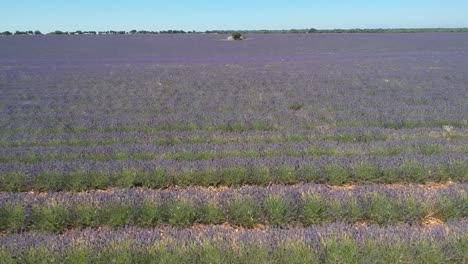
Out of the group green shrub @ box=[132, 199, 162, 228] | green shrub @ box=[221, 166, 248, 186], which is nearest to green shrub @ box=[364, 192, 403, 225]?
green shrub @ box=[221, 166, 248, 186]

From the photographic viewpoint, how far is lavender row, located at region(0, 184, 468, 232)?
595cm

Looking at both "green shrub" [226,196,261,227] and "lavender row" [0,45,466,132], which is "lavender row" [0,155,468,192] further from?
"lavender row" [0,45,466,132]

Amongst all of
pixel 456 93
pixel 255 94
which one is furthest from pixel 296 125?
pixel 456 93

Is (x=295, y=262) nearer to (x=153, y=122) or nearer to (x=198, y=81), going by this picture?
(x=153, y=122)

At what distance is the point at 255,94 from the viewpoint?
63.1 feet

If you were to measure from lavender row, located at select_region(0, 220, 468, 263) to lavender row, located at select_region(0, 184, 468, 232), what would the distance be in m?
0.76

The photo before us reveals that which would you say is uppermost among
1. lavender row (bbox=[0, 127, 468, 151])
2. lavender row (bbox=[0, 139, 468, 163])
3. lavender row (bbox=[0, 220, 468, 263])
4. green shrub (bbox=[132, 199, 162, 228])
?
lavender row (bbox=[0, 220, 468, 263])

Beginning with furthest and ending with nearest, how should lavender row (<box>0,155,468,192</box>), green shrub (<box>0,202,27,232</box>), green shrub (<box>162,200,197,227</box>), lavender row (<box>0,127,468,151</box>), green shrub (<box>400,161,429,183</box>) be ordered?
1. lavender row (<box>0,127,468,151</box>)
2. green shrub (<box>400,161,429,183</box>)
3. lavender row (<box>0,155,468,192</box>)
4. green shrub (<box>162,200,197,227</box>)
5. green shrub (<box>0,202,27,232</box>)

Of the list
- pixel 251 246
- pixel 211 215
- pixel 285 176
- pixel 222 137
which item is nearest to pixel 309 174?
pixel 285 176

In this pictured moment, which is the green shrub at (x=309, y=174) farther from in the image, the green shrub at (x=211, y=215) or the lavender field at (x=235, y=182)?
the green shrub at (x=211, y=215)

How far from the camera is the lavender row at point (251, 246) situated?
4.50 m

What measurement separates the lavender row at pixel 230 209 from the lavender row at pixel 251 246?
756mm

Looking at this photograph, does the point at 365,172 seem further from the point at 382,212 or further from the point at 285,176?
the point at 382,212

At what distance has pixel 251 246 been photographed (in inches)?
185
